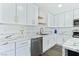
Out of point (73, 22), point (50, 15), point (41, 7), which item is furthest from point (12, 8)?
point (73, 22)

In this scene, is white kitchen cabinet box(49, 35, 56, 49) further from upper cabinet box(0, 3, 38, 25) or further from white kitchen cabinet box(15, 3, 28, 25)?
white kitchen cabinet box(15, 3, 28, 25)

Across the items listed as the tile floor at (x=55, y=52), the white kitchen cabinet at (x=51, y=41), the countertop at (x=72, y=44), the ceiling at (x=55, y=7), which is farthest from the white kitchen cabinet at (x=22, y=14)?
the countertop at (x=72, y=44)

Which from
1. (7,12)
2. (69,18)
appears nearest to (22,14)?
(7,12)

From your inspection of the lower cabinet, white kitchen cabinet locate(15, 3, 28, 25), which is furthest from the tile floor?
white kitchen cabinet locate(15, 3, 28, 25)

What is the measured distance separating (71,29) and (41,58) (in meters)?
0.50

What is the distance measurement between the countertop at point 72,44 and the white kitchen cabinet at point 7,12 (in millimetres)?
721

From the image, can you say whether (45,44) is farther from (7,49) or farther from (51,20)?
(7,49)

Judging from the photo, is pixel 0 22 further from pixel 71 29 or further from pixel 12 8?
pixel 71 29

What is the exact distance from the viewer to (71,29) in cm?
120

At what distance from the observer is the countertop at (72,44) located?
42.3 inches

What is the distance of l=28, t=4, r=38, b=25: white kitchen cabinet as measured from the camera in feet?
4.24

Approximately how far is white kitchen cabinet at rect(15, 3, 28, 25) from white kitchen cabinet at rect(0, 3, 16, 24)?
0.18 feet

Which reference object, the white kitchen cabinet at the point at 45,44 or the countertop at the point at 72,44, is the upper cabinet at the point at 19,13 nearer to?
the white kitchen cabinet at the point at 45,44

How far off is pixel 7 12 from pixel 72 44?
850 millimetres
